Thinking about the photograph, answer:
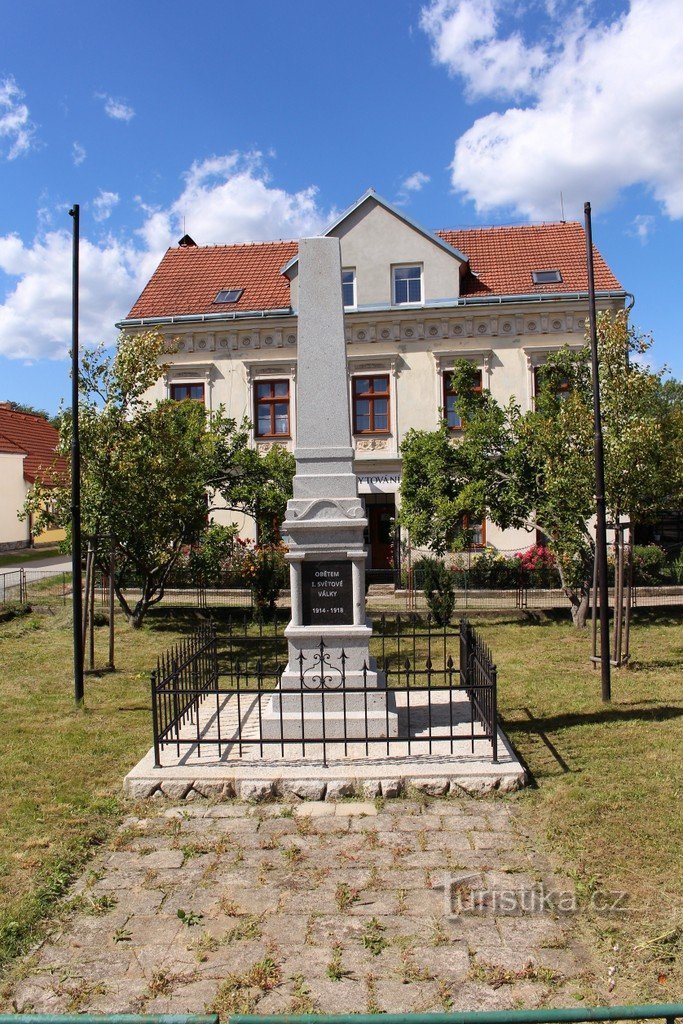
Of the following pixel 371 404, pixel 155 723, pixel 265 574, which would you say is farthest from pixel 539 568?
pixel 155 723

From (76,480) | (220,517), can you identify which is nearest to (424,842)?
(76,480)

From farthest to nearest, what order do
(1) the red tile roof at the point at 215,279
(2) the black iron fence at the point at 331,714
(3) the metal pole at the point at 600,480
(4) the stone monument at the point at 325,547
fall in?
(1) the red tile roof at the point at 215,279 < (3) the metal pole at the point at 600,480 < (4) the stone monument at the point at 325,547 < (2) the black iron fence at the point at 331,714

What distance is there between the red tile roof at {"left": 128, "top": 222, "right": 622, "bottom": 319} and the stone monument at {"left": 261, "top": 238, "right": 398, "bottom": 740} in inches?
642

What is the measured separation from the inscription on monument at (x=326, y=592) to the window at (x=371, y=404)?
15.8m

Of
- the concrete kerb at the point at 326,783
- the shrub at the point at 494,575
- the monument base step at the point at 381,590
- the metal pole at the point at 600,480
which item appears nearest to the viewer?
the concrete kerb at the point at 326,783

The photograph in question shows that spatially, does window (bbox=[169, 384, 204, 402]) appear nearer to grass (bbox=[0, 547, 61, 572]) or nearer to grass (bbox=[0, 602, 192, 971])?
grass (bbox=[0, 547, 61, 572])

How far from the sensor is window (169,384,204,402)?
24609 millimetres

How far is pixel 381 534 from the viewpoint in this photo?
24328 mm

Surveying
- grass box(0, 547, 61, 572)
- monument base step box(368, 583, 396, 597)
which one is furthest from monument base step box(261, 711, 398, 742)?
grass box(0, 547, 61, 572)

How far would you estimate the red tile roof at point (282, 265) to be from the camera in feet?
78.5

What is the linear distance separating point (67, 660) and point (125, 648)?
139cm

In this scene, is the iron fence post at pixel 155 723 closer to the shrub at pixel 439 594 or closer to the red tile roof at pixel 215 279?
the shrub at pixel 439 594

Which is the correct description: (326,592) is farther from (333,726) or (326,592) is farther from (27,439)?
(27,439)

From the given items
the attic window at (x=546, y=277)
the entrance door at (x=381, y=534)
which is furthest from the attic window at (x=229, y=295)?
the attic window at (x=546, y=277)
